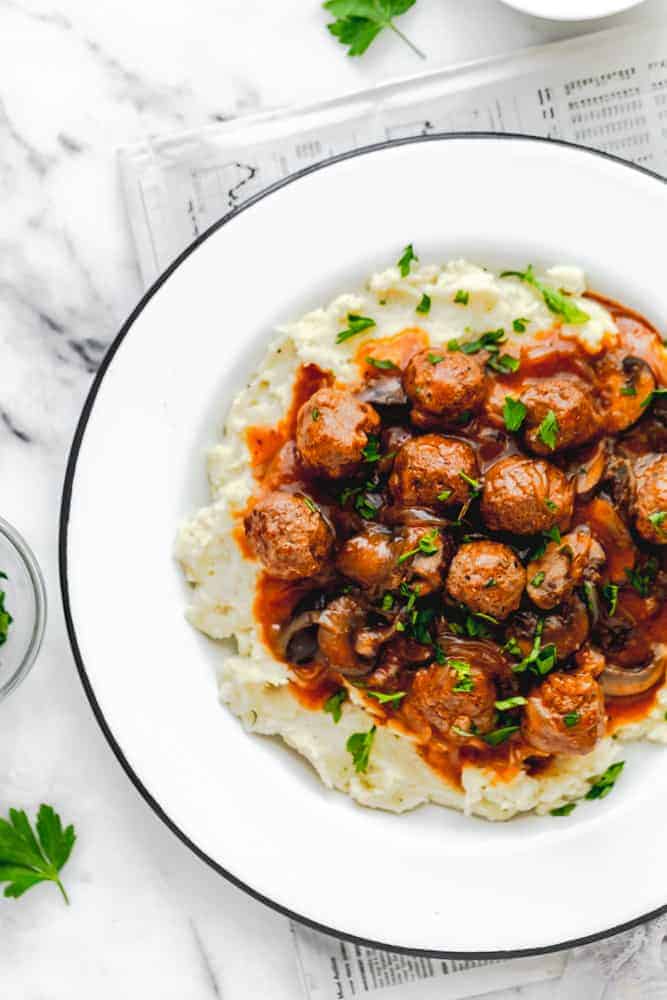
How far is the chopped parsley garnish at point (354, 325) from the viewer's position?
5133 millimetres

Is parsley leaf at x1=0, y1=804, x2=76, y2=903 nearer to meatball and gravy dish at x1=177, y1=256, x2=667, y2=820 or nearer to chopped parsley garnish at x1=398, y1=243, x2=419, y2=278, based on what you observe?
meatball and gravy dish at x1=177, y1=256, x2=667, y2=820

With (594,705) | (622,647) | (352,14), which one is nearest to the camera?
Answer: (594,705)

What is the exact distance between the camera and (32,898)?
5.89 meters

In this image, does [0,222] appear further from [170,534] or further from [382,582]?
[382,582]

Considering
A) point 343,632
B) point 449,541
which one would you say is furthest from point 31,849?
point 449,541

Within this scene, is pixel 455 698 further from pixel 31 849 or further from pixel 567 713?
pixel 31 849

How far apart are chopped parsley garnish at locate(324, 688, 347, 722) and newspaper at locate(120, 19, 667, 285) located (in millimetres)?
2359

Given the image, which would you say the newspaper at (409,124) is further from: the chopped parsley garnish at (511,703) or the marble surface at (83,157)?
the chopped parsley garnish at (511,703)

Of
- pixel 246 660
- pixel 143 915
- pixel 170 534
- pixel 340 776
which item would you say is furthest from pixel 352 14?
pixel 143 915

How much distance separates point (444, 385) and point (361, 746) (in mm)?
1808

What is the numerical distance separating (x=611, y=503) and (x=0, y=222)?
353 cm

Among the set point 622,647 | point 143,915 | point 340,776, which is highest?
point 622,647

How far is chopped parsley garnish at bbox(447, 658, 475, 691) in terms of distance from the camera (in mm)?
4832

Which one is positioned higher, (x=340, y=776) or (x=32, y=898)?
(x=340, y=776)
